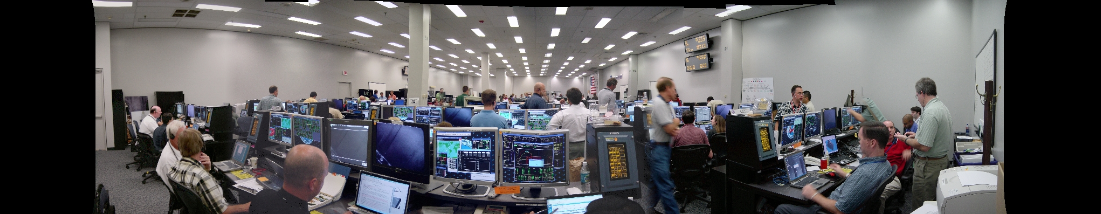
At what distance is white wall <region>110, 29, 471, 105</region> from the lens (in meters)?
8.26

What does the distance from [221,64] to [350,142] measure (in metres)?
Answer: 10.8

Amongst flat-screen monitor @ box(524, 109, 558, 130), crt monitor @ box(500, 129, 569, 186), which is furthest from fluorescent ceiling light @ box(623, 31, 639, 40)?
crt monitor @ box(500, 129, 569, 186)

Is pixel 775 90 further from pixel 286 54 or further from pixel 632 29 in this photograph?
pixel 286 54

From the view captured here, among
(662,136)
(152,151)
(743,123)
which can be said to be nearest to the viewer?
(743,123)

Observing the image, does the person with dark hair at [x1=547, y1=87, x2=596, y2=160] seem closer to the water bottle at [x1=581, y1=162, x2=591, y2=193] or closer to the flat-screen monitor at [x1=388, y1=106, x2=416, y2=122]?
the water bottle at [x1=581, y1=162, x2=591, y2=193]

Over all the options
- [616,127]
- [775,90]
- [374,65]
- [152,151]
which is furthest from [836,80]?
[374,65]

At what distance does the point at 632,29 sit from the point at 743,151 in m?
7.80

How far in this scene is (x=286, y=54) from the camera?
36.6 feet

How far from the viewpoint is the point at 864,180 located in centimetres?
198

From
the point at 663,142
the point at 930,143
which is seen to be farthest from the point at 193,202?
the point at 930,143

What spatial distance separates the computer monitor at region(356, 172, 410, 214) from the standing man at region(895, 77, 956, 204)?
3.96 meters

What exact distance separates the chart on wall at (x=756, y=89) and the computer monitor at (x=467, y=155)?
8.72m

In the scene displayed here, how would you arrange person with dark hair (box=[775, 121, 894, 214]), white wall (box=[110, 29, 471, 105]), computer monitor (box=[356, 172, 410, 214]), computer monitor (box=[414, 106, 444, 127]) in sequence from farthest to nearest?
white wall (box=[110, 29, 471, 105]) → computer monitor (box=[414, 106, 444, 127]) → person with dark hair (box=[775, 121, 894, 214]) → computer monitor (box=[356, 172, 410, 214])

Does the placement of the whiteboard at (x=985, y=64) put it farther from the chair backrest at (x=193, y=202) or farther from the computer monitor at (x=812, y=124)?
the chair backrest at (x=193, y=202)
